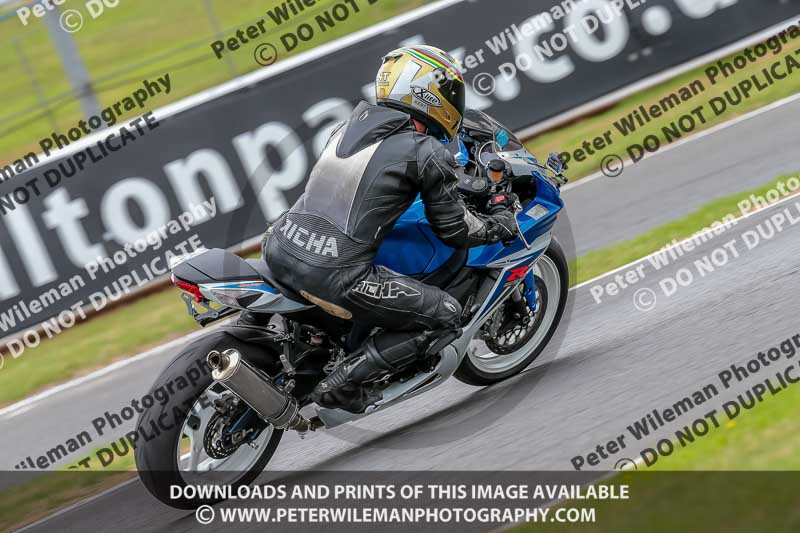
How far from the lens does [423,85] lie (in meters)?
5.16

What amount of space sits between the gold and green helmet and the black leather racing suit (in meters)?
0.09

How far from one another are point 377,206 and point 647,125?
7.48 m

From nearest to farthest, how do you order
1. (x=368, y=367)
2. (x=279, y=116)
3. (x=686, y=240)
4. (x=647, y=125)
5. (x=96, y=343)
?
(x=368, y=367)
(x=686, y=240)
(x=96, y=343)
(x=279, y=116)
(x=647, y=125)

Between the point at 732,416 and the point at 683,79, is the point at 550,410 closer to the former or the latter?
the point at 732,416

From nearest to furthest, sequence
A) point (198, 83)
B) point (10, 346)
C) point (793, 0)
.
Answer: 1. point (10, 346)
2. point (793, 0)
3. point (198, 83)

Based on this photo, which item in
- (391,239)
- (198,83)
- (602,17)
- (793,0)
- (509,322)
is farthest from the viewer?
(198,83)

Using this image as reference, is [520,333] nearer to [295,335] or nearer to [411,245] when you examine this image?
[411,245]

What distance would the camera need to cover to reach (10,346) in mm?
9539

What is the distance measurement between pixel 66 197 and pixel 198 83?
5.31m

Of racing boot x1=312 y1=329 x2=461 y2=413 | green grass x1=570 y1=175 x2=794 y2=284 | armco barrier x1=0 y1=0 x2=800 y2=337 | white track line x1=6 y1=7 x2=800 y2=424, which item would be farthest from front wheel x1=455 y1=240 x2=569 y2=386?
armco barrier x1=0 y1=0 x2=800 y2=337

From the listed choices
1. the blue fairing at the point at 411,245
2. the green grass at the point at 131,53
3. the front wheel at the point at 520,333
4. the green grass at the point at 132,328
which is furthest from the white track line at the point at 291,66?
the blue fairing at the point at 411,245

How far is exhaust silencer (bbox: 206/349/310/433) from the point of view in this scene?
4.91 m

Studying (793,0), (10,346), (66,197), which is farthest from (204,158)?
(793,0)

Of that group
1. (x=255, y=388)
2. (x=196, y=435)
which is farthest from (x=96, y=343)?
(x=255, y=388)
